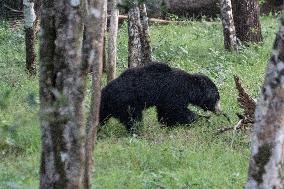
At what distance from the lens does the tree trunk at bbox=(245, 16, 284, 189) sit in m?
4.77

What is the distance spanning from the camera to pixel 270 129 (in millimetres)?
4852

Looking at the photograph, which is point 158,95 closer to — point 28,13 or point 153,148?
point 153,148

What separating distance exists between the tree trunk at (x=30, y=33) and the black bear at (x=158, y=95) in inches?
132

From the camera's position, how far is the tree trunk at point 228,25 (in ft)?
45.5

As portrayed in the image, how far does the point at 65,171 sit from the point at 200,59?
924 cm

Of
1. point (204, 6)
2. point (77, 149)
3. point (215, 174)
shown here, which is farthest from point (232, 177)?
point (204, 6)

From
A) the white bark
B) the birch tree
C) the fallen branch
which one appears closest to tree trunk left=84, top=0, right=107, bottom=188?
the fallen branch

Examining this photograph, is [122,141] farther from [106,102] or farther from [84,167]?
[84,167]

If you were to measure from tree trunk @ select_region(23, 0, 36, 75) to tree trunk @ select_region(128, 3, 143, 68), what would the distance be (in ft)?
6.42

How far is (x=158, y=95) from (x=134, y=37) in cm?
224

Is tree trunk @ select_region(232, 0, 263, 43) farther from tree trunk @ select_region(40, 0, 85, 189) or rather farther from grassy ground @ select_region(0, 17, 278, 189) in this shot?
tree trunk @ select_region(40, 0, 85, 189)

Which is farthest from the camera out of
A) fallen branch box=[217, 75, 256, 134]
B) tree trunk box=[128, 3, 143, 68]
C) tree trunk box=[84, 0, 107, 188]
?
tree trunk box=[128, 3, 143, 68]

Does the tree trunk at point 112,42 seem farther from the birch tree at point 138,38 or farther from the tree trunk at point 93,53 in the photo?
the tree trunk at point 93,53

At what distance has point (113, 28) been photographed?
10.5m
